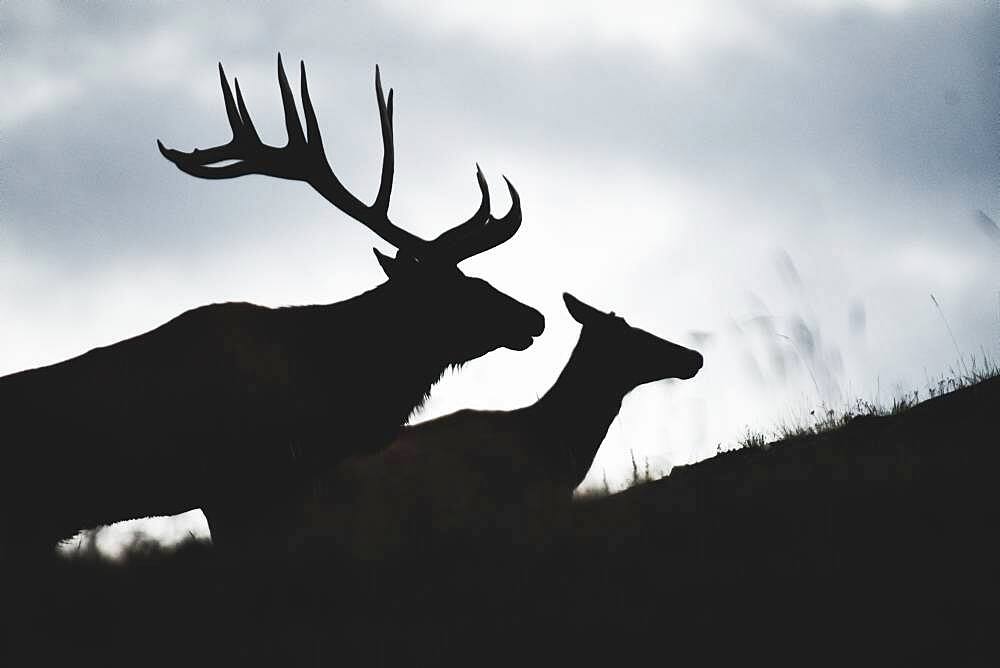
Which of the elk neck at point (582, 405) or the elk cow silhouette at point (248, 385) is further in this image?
the elk neck at point (582, 405)

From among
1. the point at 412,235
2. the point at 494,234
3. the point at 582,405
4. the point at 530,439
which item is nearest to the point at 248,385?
the point at 412,235

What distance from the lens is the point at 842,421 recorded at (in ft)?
19.9

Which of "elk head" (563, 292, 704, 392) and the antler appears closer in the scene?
the antler

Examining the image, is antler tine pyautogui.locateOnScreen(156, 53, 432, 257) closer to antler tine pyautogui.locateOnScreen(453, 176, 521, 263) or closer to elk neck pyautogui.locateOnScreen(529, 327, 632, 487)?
antler tine pyautogui.locateOnScreen(453, 176, 521, 263)

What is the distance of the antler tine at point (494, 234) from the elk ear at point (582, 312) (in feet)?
6.10

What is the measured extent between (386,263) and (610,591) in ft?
11.0

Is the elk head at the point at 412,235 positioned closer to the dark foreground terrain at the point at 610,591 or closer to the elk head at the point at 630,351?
the elk head at the point at 630,351

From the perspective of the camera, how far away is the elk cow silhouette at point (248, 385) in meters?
4.43

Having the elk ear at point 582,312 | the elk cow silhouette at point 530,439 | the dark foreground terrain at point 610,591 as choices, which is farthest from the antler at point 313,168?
the dark foreground terrain at point 610,591

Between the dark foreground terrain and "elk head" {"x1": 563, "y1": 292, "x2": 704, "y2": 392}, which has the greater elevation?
"elk head" {"x1": 563, "y1": 292, "x2": 704, "y2": 392}

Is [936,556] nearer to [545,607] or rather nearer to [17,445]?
[545,607]

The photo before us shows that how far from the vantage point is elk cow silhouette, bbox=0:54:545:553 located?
4.43m

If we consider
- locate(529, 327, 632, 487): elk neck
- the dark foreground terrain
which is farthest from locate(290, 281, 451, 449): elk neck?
the dark foreground terrain

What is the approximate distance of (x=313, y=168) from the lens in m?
5.89
